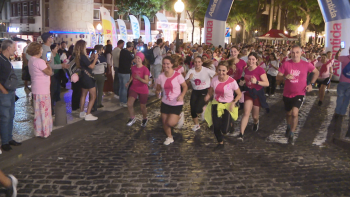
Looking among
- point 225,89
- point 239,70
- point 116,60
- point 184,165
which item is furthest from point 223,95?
point 116,60

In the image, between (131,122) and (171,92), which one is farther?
(131,122)

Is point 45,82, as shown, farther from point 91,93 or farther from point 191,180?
point 191,180

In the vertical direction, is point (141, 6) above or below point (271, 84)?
above

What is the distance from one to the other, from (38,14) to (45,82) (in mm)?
45302

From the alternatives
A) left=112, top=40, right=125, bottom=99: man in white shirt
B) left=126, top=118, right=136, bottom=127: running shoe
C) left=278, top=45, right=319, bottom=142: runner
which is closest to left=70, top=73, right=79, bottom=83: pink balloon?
left=126, top=118, right=136, bottom=127: running shoe

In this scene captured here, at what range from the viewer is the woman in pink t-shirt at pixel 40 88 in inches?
240

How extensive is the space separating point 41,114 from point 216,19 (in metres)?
11.5

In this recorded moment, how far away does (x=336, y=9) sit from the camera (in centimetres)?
1562

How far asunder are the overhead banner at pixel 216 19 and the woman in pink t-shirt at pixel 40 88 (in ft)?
36.7

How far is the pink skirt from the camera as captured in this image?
6.30 metres

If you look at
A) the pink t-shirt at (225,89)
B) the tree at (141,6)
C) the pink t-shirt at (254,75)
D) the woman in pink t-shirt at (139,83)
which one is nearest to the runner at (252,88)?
the pink t-shirt at (254,75)

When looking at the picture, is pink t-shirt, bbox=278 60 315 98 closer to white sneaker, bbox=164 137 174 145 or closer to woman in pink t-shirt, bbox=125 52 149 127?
white sneaker, bbox=164 137 174 145

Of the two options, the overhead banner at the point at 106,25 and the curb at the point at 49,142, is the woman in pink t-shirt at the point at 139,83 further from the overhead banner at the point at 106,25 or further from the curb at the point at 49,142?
the overhead banner at the point at 106,25

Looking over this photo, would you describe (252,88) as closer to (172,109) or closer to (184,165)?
(172,109)
